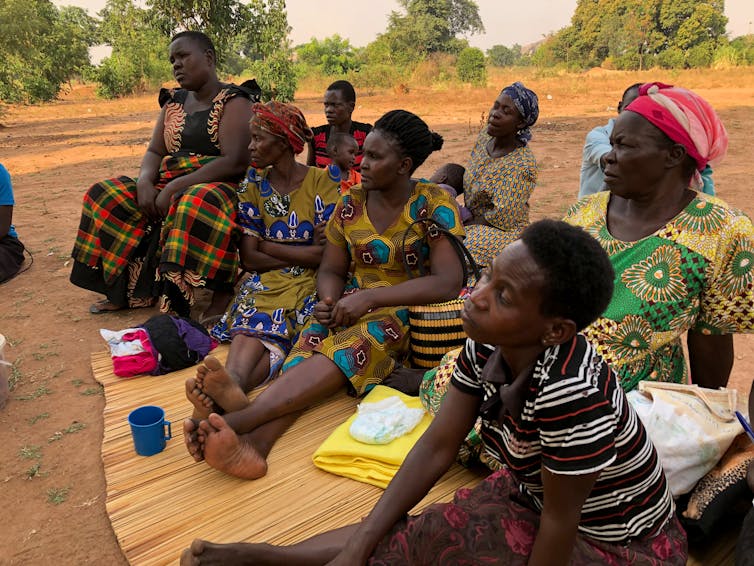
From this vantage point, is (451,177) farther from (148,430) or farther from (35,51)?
(35,51)

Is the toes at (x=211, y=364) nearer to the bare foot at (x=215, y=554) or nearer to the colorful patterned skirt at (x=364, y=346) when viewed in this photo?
the colorful patterned skirt at (x=364, y=346)

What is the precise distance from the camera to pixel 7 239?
4789 mm

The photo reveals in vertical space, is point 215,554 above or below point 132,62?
below

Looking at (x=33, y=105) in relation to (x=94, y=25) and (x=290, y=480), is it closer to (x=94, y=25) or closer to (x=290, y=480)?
(x=290, y=480)

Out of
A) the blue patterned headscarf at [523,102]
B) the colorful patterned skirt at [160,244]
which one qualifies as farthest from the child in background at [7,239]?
the blue patterned headscarf at [523,102]

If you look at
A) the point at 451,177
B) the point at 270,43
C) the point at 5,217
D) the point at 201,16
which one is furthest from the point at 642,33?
the point at 5,217

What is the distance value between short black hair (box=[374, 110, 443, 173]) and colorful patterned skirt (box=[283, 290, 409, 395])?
76 centimetres

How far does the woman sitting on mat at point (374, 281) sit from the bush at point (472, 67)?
20077 mm

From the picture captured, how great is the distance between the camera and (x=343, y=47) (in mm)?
29062

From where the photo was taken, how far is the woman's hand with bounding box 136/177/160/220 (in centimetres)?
389

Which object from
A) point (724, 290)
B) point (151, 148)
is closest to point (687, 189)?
point (724, 290)

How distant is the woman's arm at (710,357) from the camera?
2.27 metres

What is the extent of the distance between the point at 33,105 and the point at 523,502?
24.4m

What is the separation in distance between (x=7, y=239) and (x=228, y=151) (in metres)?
2.29
